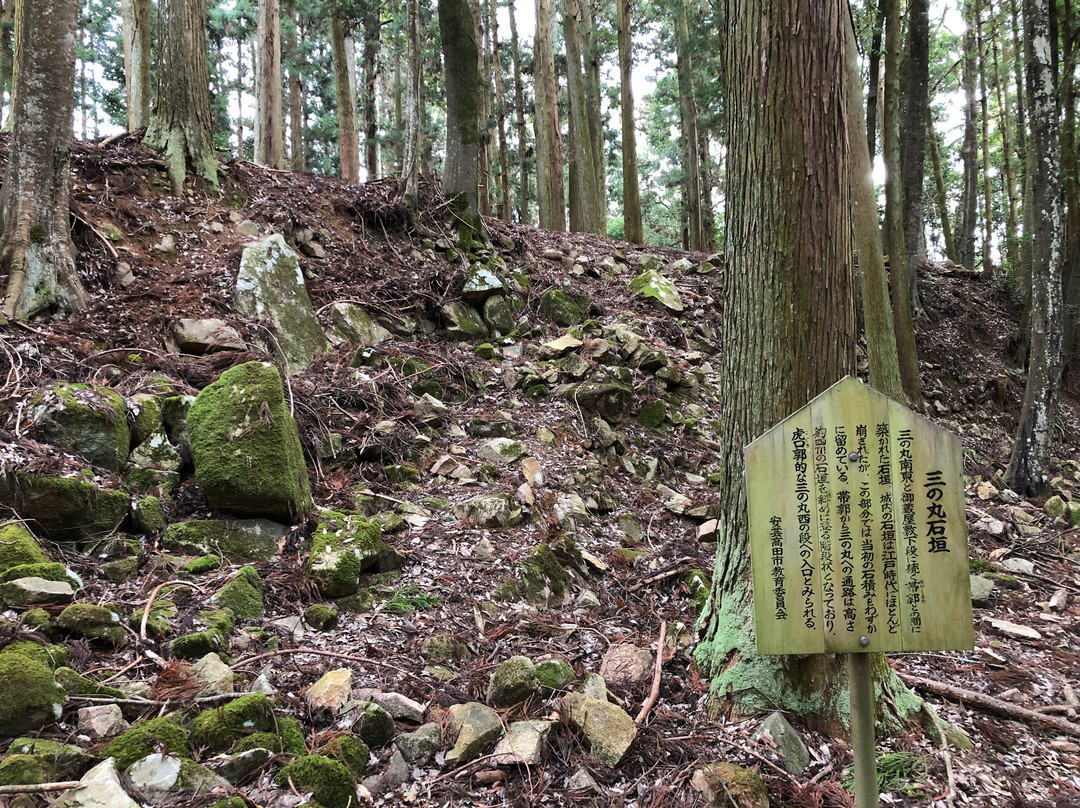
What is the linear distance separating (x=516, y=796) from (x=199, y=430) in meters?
2.94

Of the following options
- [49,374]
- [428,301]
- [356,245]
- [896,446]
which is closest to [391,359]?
[428,301]

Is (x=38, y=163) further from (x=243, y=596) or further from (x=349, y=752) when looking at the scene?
(x=349, y=752)

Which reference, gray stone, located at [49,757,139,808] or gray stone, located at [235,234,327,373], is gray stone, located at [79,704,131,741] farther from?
gray stone, located at [235,234,327,373]

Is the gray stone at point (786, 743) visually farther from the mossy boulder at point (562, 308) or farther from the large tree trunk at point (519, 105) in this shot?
the large tree trunk at point (519, 105)

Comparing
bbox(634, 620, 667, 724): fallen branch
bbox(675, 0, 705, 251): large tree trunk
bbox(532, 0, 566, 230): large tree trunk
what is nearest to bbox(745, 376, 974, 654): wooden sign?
bbox(634, 620, 667, 724): fallen branch

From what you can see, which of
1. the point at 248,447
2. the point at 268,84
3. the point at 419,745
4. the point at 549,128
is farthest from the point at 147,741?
the point at 549,128

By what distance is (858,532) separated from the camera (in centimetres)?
204

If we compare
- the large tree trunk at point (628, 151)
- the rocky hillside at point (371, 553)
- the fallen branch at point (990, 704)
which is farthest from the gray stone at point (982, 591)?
the large tree trunk at point (628, 151)

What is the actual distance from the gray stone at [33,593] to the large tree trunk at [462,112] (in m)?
6.56

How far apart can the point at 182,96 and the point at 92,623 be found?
21.3ft

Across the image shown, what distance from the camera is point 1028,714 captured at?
125 inches

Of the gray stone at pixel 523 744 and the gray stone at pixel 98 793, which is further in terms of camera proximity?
the gray stone at pixel 523 744

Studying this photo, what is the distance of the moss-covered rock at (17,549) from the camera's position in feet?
9.10

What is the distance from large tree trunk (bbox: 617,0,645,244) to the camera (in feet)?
41.5
